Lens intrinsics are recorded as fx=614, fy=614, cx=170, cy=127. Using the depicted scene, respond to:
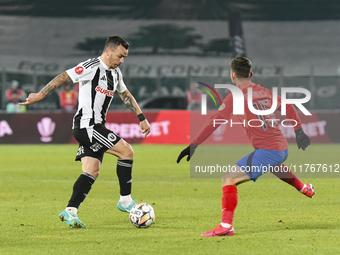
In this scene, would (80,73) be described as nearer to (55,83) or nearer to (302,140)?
(55,83)

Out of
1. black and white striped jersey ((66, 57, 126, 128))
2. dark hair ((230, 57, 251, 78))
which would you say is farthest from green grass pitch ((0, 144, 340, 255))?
dark hair ((230, 57, 251, 78))

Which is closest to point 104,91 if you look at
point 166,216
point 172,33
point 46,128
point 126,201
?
point 126,201

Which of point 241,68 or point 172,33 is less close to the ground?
point 172,33

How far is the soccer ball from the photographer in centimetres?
617

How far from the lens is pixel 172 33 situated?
31.9 m

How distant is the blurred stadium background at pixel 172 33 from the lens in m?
31.2

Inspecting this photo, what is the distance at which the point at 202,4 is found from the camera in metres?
31.5

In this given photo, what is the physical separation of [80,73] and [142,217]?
158cm

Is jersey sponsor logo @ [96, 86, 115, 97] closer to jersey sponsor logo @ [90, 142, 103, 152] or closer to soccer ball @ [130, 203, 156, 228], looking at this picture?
jersey sponsor logo @ [90, 142, 103, 152]

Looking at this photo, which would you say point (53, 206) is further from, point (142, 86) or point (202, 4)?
point (202, 4)

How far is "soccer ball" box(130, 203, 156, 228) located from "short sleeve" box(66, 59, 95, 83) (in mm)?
1429

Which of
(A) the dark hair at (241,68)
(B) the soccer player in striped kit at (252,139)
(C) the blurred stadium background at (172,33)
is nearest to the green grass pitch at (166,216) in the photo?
(B) the soccer player in striped kit at (252,139)

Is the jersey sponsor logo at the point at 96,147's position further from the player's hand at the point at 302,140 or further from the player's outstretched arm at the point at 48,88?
the player's hand at the point at 302,140

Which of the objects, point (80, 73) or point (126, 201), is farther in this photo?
point (126, 201)
